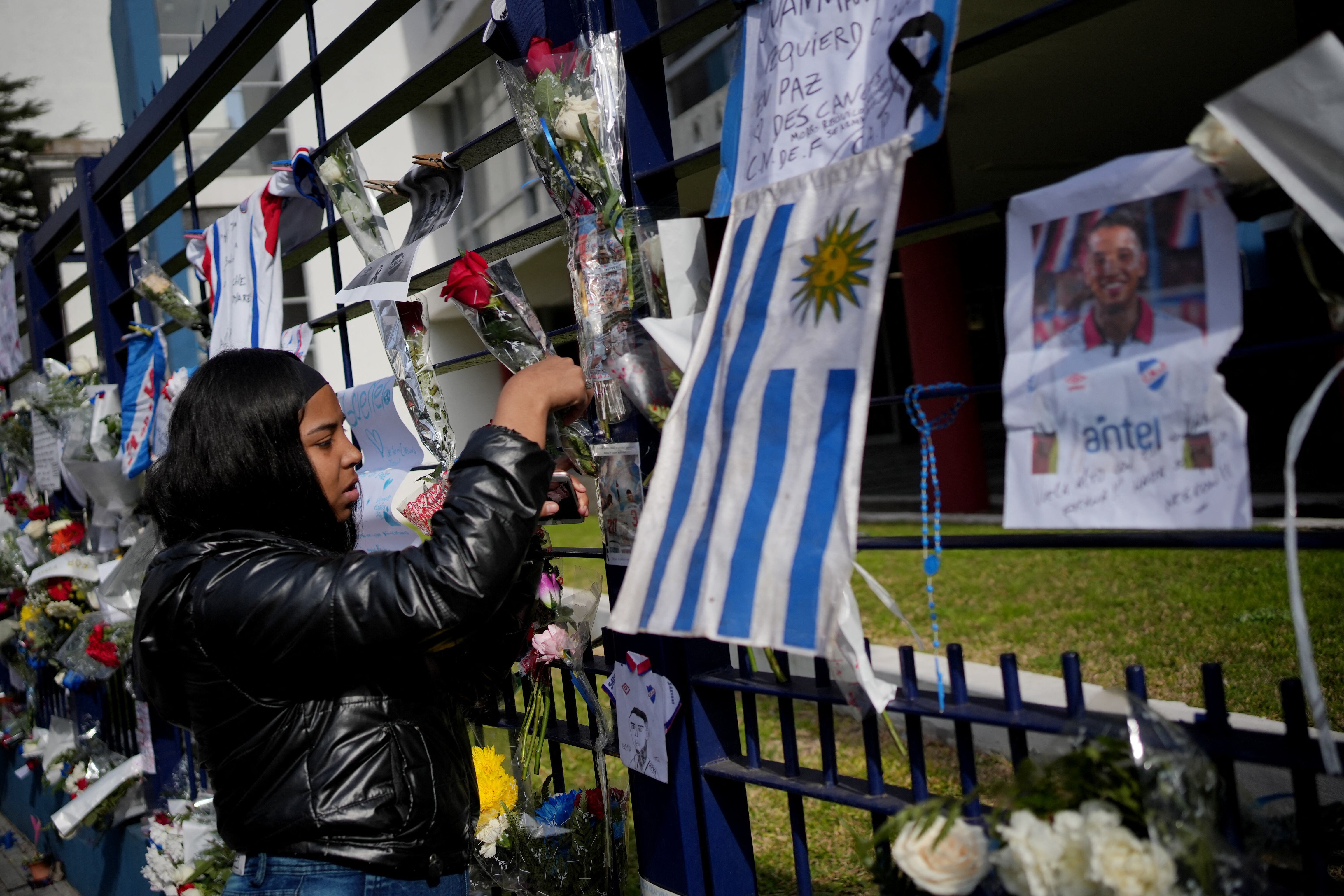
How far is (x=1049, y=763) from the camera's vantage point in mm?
1177

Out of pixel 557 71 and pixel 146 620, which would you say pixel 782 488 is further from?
pixel 146 620

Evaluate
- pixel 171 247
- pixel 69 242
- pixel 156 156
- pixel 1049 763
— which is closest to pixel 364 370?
pixel 171 247

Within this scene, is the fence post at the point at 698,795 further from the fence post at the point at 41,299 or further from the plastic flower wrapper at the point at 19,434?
the fence post at the point at 41,299

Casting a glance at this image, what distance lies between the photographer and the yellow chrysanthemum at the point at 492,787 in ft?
7.25

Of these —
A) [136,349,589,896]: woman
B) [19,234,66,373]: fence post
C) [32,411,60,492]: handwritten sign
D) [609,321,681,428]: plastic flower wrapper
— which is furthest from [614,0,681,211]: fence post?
[19,234,66,373]: fence post

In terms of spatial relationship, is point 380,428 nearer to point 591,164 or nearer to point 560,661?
point 560,661

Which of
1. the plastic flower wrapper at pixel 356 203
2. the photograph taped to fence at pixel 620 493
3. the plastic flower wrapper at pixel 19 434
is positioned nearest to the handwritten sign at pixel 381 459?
the plastic flower wrapper at pixel 356 203

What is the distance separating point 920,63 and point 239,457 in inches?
48.0

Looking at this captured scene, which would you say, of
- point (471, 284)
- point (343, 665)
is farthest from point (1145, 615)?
point (343, 665)

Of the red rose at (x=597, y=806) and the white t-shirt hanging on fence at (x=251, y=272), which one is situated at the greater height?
the white t-shirt hanging on fence at (x=251, y=272)

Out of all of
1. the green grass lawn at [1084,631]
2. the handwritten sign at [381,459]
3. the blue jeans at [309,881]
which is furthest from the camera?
the green grass lawn at [1084,631]

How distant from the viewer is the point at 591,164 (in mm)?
1821

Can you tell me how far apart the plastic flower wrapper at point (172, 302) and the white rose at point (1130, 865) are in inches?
129

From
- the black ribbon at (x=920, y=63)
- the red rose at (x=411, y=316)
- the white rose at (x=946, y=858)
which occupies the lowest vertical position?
the white rose at (x=946, y=858)
